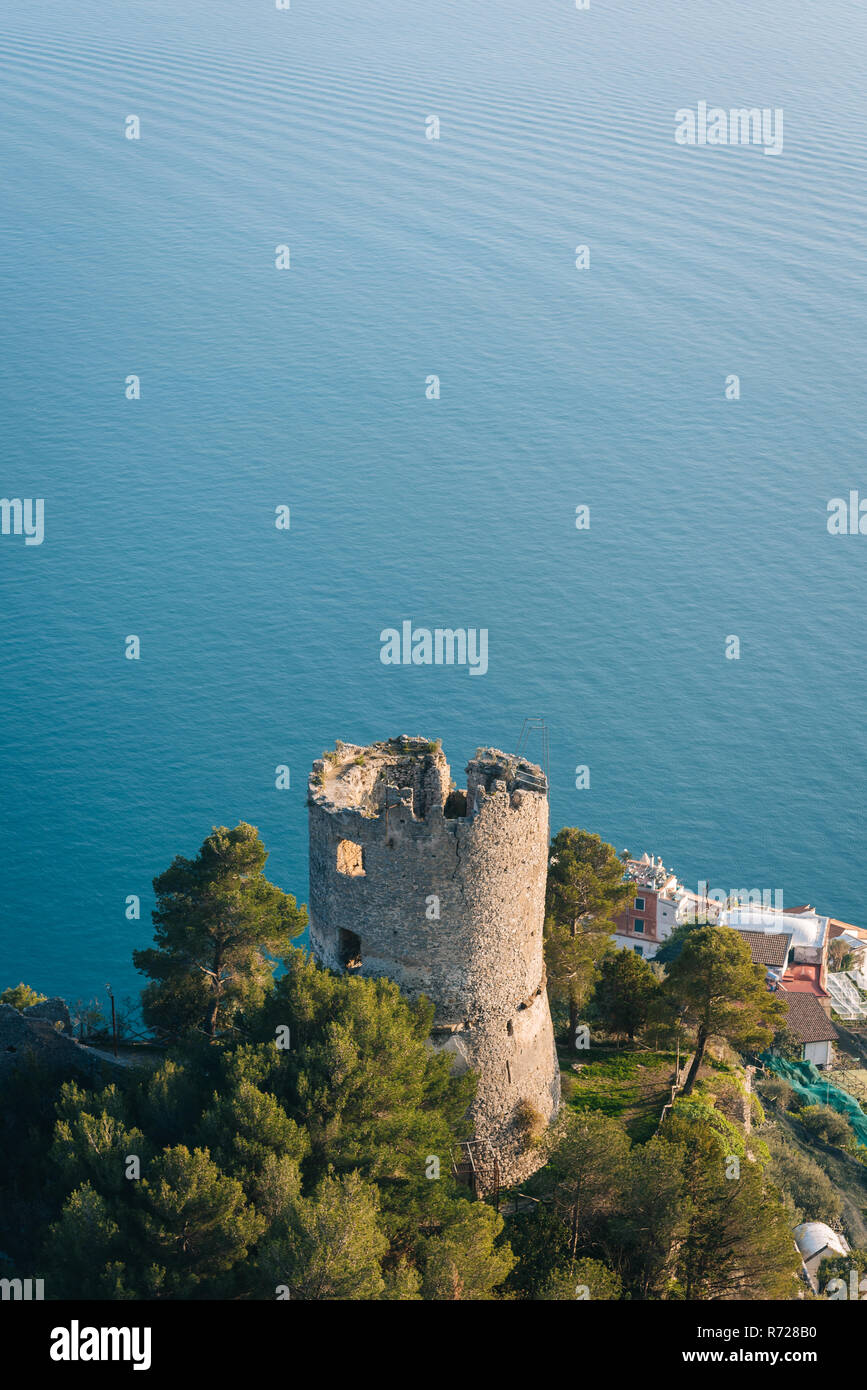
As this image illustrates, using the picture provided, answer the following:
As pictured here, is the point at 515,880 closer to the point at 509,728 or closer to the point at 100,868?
the point at 100,868

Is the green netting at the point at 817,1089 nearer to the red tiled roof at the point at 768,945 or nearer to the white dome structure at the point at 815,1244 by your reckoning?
the red tiled roof at the point at 768,945

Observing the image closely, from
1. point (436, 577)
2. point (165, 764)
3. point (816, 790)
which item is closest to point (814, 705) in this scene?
point (816, 790)

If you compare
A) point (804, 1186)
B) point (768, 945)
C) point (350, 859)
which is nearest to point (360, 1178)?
point (350, 859)

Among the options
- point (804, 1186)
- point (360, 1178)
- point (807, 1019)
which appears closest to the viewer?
point (360, 1178)

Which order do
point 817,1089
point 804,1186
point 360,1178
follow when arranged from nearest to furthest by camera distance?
point 360,1178 < point 804,1186 < point 817,1089

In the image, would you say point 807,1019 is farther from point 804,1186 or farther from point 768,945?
point 804,1186

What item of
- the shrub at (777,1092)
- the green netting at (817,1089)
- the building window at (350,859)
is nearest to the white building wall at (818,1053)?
the green netting at (817,1089)
